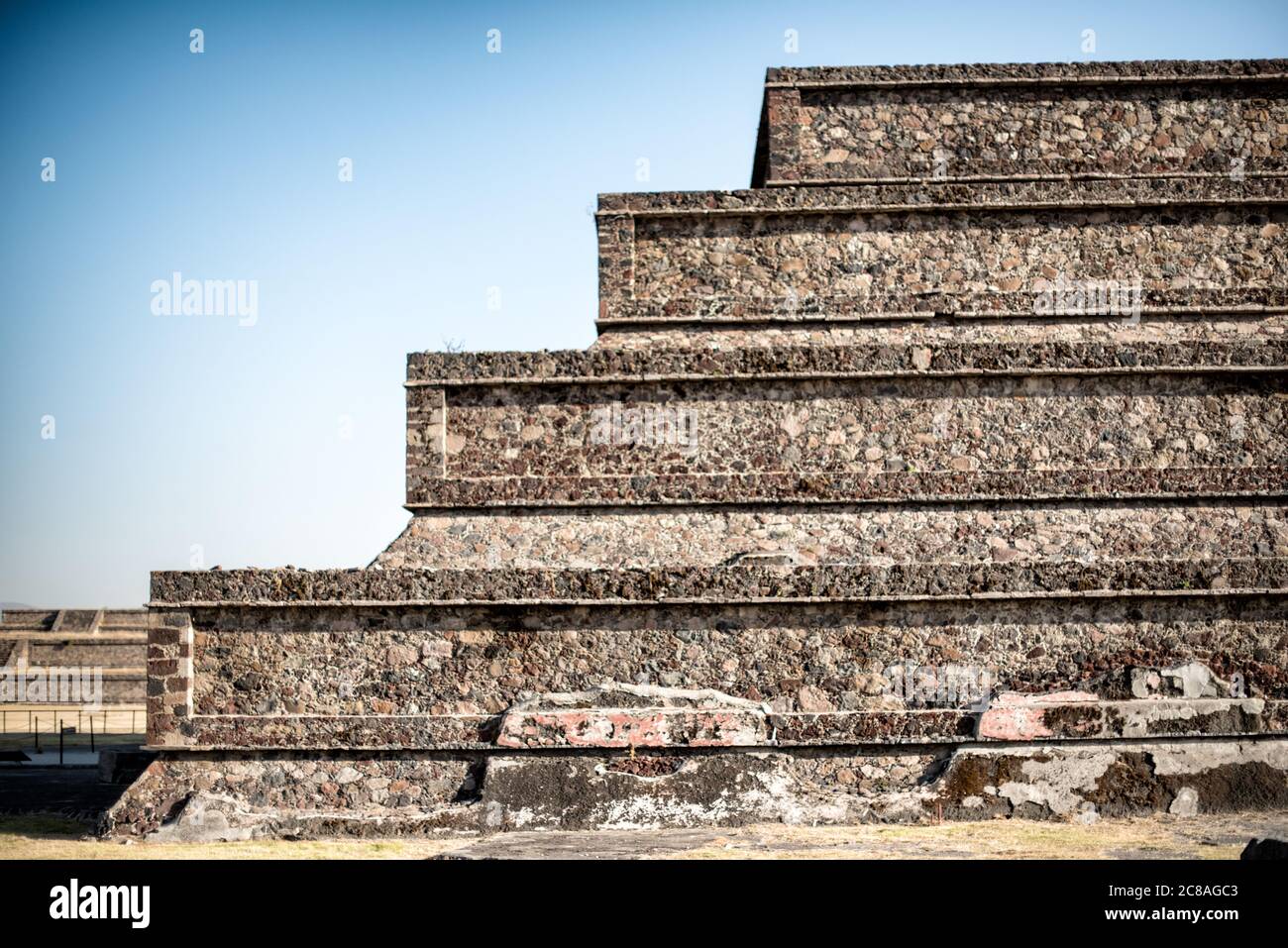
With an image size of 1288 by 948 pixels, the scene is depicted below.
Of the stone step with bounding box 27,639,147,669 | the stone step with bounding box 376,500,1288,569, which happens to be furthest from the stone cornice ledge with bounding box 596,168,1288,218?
the stone step with bounding box 27,639,147,669

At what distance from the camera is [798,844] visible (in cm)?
898

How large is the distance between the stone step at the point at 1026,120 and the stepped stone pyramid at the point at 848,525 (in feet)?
0.14

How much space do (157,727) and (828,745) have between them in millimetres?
5297

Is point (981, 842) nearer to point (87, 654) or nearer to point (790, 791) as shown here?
point (790, 791)

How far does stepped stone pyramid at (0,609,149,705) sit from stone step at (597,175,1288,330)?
20.7 metres

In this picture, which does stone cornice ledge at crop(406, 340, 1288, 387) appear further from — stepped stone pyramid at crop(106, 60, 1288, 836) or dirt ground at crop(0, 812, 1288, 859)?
dirt ground at crop(0, 812, 1288, 859)

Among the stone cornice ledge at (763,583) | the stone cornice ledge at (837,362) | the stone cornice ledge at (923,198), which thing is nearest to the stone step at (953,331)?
the stone cornice ledge at (837,362)

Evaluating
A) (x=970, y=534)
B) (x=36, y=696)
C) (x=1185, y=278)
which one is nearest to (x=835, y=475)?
(x=970, y=534)

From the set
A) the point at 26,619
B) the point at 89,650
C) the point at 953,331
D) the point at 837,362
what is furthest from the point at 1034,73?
the point at 26,619

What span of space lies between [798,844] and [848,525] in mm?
4136

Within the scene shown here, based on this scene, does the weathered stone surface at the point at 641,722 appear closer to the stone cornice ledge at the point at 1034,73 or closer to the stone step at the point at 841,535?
the stone step at the point at 841,535

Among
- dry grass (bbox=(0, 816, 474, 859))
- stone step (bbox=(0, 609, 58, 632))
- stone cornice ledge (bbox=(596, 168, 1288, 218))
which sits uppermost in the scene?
stone cornice ledge (bbox=(596, 168, 1288, 218))

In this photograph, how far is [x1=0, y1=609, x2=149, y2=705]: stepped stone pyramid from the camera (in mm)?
31062

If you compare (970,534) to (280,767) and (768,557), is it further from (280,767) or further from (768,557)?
(280,767)
